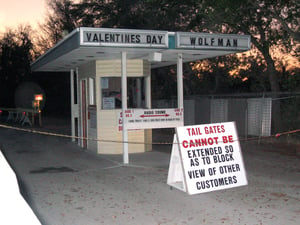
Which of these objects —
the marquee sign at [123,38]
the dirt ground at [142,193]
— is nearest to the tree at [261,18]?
the marquee sign at [123,38]

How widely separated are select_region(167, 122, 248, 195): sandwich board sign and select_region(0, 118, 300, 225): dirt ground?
0.23m

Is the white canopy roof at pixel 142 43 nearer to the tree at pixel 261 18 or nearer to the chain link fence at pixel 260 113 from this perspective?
the tree at pixel 261 18

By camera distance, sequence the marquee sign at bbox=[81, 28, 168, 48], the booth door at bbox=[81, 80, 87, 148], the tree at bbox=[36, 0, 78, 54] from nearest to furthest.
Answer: the marquee sign at bbox=[81, 28, 168, 48], the booth door at bbox=[81, 80, 87, 148], the tree at bbox=[36, 0, 78, 54]

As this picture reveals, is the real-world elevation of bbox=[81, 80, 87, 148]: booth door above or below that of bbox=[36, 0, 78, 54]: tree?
below

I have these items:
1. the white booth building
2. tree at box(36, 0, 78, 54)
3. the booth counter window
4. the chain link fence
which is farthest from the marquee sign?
tree at box(36, 0, 78, 54)

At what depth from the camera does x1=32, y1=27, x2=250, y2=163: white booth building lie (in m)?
8.69

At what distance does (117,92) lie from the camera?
11820mm

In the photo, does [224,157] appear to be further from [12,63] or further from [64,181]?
[12,63]

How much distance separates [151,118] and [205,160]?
3261 mm

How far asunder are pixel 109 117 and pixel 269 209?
672 centimetres

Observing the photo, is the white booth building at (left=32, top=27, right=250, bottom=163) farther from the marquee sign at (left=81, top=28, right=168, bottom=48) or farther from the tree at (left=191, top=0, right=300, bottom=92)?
the tree at (left=191, top=0, right=300, bottom=92)

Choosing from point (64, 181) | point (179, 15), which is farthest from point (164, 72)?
point (64, 181)

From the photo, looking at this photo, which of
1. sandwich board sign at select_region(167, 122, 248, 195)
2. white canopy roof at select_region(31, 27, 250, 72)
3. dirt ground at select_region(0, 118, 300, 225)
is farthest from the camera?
white canopy roof at select_region(31, 27, 250, 72)

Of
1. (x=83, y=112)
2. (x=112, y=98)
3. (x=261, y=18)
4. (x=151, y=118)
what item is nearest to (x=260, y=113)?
(x=261, y=18)
